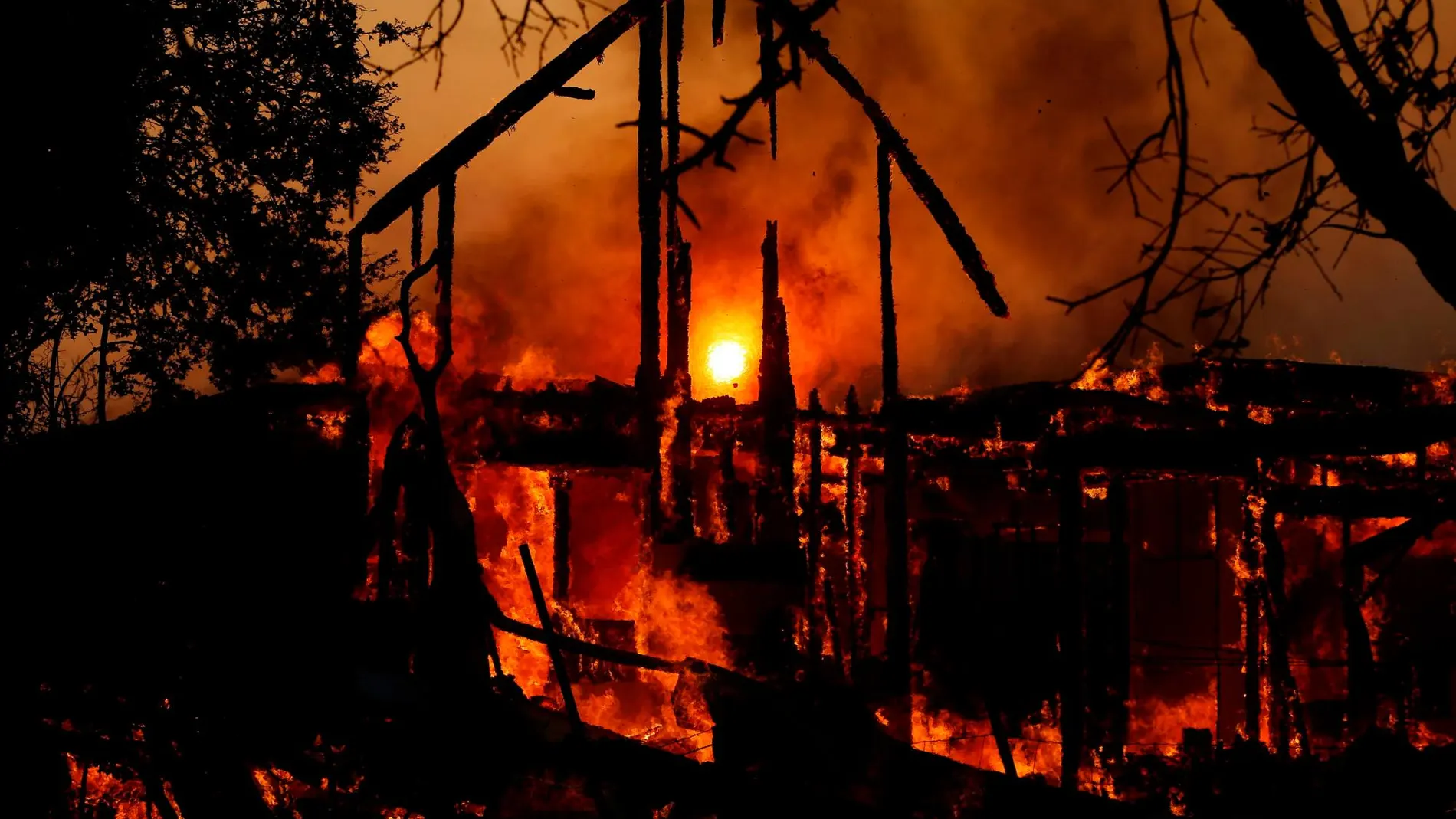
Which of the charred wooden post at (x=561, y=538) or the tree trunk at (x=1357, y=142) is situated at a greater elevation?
the tree trunk at (x=1357, y=142)

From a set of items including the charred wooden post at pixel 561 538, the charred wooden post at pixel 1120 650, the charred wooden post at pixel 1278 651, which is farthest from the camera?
the charred wooden post at pixel 561 538

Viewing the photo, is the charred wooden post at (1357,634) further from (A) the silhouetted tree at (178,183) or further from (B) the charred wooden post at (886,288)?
(A) the silhouetted tree at (178,183)

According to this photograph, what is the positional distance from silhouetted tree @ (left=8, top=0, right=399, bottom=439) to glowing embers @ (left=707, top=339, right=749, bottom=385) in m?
18.7

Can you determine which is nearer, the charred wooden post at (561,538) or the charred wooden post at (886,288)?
the charred wooden post at (886,288)

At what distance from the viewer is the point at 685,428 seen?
386 inches

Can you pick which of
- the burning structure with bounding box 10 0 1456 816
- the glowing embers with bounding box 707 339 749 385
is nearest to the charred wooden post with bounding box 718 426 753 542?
the burning structure with bounding box 10 0 1456 816

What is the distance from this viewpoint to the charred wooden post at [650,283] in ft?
31.8

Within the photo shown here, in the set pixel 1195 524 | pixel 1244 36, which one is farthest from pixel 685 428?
pixel 1195 524

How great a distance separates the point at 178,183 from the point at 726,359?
69.7 feet

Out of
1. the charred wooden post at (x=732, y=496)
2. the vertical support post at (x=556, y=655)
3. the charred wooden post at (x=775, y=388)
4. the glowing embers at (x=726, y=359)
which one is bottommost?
the vertical support post at (x=556, y=655)

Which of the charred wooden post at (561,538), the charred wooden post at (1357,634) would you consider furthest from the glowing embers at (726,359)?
the charred wooden post at (1357,634)

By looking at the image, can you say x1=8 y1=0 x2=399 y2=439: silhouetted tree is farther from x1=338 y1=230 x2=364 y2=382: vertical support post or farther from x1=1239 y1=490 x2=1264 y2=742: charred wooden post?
x1=1239 y1=490 x2=1264 y2=742: charred wooden post

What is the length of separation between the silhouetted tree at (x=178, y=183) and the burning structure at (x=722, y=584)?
2.77 m

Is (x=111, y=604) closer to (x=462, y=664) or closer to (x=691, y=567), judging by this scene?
(x=462, y=664)
